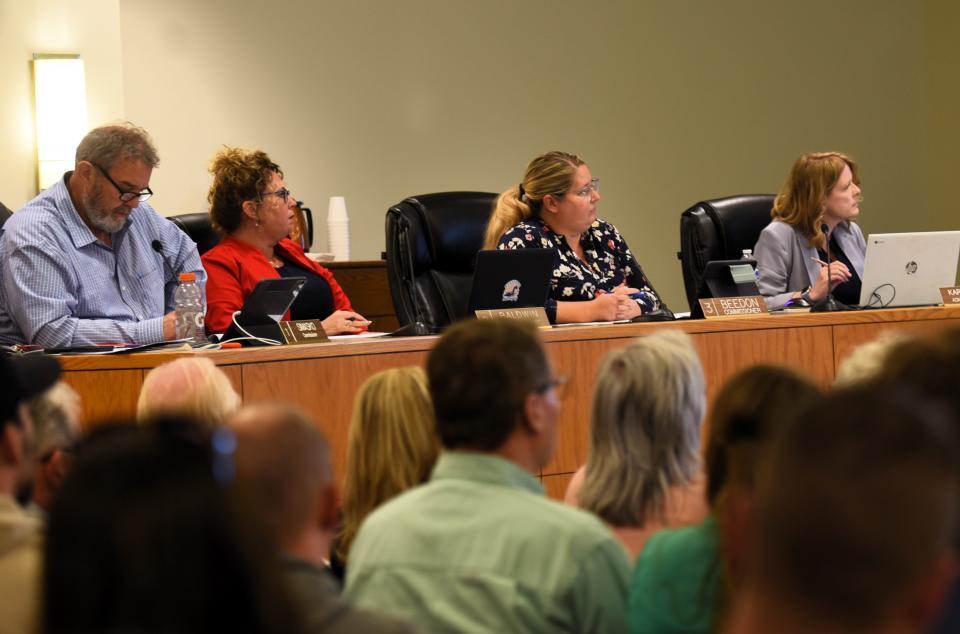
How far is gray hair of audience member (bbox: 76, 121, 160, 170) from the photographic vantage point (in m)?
3.59

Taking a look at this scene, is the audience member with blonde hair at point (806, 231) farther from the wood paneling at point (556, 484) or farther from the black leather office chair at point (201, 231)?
the black leather office chair at point (201, 231)

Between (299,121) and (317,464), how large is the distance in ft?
16.4

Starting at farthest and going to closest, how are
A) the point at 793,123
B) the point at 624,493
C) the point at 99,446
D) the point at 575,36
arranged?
the point at 793,123 → the point at 575,36 → the point at 624,493 → the point at 99,446

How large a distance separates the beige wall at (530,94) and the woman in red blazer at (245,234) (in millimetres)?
1088

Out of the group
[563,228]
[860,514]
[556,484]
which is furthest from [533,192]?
[860,514]

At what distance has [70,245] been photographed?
11.6 feet

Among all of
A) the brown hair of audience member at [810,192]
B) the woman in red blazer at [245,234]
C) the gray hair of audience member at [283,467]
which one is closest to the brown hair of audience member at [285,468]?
the gray hair of audience member at [283,467]

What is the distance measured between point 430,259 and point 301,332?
1122mm

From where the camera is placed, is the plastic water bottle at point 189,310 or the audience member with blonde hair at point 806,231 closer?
the plastic water bottle at point 189,310

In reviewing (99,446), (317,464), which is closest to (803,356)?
(317,464)

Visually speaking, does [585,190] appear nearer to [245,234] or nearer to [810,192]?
[810,192]

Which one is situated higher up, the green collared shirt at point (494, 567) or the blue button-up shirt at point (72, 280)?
the blue button-up shirt at point (72, 280)

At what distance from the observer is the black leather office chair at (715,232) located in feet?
15.7

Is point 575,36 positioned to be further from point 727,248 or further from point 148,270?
point 148,270
